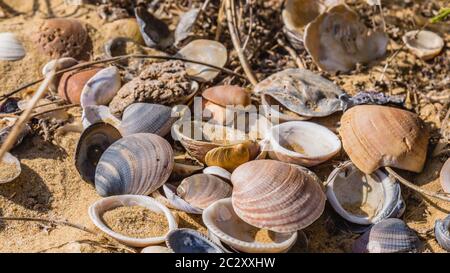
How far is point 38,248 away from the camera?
2.92 metres

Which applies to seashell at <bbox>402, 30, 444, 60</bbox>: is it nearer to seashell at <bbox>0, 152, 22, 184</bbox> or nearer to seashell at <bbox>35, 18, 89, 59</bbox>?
seashell at <bbox>35, 18, 89, 59</bbox>

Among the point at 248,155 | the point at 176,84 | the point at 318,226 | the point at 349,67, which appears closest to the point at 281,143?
the point at 248,155

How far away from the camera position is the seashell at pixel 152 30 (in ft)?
13.7

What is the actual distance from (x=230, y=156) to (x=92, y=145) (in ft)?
2.73

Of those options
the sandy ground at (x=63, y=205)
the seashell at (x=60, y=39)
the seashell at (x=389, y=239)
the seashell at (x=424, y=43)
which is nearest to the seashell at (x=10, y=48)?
the seashell at (x=60, y=39)

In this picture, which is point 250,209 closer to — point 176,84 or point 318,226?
point 318,226

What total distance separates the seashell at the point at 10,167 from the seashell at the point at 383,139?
1.90m

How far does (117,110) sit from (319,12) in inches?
68.7

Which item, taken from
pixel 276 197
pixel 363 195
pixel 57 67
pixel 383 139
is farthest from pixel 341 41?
pixel 57 67

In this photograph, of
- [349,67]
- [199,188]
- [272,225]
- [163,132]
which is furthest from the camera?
[349,67]

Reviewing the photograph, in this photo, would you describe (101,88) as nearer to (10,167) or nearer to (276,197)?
(10,167)

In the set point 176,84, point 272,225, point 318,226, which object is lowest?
point 318,226

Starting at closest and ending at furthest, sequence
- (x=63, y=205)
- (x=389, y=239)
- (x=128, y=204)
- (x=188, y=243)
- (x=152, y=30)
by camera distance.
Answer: (x=188, y=243), (x=389, y=239), (x=128, y=204), (x=63, y=205), (x=152, y=30)

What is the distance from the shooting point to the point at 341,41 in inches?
163
